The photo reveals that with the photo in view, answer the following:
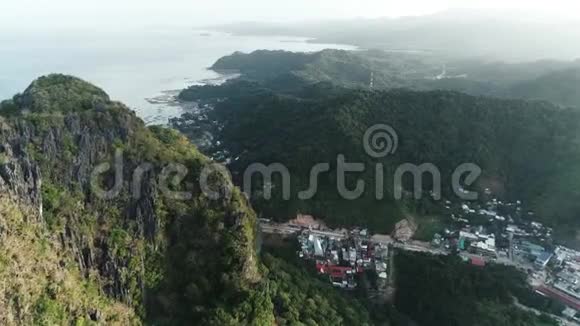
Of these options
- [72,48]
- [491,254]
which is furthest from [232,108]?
[72,48]

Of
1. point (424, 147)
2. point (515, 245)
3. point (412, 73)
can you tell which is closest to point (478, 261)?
point (515, 245)

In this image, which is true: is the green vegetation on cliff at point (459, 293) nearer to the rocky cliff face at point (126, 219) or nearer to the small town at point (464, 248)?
the small town at point (464, 248)

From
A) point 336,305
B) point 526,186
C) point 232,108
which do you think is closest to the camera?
point 336,305

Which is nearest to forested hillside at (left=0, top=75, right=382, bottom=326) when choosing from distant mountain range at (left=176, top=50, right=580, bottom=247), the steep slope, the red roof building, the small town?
the small town

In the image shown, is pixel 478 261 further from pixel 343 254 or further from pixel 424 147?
pixel 424 147

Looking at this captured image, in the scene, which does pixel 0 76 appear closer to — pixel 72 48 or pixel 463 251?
pixel 72 48

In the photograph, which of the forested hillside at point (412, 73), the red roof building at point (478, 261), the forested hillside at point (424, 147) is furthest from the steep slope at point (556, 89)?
the red roof building at point (478, 261)

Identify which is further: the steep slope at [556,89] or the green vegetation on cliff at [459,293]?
the steep slope at [556,89]
